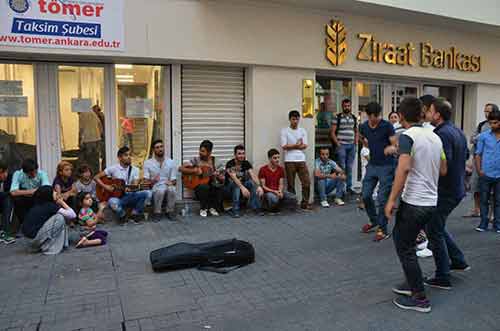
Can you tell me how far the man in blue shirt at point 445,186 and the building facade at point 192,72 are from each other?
4.46 meters

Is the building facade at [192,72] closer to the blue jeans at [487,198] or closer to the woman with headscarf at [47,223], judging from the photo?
the woman with headscarf at [47,223]

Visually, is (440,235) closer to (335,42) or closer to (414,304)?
(414,304)

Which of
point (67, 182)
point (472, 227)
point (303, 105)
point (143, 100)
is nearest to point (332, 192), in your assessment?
point (303, 105)

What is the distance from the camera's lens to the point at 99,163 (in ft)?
26.2

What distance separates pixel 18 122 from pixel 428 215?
21.4 feet

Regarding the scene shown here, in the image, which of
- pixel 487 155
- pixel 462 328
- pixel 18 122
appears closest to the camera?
pixel 462 328

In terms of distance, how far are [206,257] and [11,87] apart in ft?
15.2

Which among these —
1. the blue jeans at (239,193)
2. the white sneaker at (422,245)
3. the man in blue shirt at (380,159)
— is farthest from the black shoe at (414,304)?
the blue jeans at (239,193)

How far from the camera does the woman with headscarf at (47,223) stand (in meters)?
5.79

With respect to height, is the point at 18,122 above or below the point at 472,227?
above

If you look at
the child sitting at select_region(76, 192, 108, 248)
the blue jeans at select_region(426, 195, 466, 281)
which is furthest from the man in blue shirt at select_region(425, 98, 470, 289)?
the child sitting at select_region(76, 192, 108, 248)

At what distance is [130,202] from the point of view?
735 centimetres

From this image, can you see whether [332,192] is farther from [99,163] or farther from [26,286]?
[26,286]

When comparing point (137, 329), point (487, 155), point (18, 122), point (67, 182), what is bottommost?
point (137, 329)
